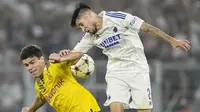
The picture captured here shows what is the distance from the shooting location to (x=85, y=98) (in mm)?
8312

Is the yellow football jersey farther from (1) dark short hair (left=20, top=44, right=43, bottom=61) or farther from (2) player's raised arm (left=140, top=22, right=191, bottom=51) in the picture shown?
(2) player's raised arm (left=140, top=22, right=191, bottom=51)

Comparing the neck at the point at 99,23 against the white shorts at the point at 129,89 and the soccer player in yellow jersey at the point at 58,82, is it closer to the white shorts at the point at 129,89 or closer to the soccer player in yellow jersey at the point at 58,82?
the soccer player in yellow jersey at the point at 58,82

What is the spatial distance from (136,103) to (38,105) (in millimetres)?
1180

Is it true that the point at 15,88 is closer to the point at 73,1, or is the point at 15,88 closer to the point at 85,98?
the point at 73,1

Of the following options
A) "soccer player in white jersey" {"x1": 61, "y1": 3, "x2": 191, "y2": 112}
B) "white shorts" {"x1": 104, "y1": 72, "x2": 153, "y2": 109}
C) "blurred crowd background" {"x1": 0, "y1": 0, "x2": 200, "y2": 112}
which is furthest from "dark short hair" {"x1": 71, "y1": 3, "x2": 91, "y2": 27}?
"blurred crowd background" {"x1": 0, "y1": 0, "x2": 200, "y2": 112}

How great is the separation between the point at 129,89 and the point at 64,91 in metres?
1.02

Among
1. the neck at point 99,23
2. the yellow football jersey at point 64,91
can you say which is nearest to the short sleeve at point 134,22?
the neck at point 99,23

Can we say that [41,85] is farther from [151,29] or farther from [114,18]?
[151,29]

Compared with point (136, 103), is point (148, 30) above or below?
above

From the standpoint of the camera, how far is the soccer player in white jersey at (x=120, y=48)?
859 cm

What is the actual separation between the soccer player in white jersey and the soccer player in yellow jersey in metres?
0.45

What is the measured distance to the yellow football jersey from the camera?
325 inches

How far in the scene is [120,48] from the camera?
28.8 feet

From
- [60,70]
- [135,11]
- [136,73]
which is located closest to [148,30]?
[136,73]
